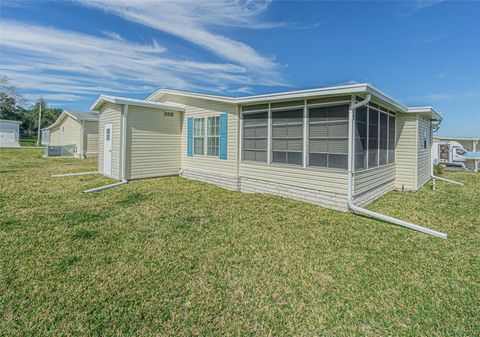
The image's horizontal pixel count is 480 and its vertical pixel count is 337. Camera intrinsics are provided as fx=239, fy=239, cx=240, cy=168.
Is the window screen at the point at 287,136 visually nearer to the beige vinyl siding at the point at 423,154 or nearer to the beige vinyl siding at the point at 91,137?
the beige vinyl siding at the point at 423,154

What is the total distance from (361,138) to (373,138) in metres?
0.92

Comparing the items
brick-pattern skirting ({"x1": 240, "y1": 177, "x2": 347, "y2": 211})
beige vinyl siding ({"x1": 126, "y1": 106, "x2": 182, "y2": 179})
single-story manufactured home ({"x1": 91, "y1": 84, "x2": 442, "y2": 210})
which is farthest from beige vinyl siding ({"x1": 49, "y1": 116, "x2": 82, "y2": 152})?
brick-pattern skirting ({"x1": 240, "y1": 177, "x2": 347, "y2": 211})

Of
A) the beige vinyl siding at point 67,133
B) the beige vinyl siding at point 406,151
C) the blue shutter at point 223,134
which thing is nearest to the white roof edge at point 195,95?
the blue shutter at point 223,134

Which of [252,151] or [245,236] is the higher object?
[252,151]

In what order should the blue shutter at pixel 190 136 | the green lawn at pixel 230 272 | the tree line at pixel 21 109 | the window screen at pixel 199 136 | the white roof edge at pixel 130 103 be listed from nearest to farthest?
the green lawn at pixel 230 272
the white roof edge at pixel 130 103
the window screen at pixel 199 136
the blue shutter at pixel 190 136
the tree line at pixel 21 109

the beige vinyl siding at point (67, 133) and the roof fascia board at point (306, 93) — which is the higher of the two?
the beige vinyl siding at point (67, 133)

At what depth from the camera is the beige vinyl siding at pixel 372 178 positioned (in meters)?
5.92

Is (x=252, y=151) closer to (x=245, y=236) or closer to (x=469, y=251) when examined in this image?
(x=245, y=236)

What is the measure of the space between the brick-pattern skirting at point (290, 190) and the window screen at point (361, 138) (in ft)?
2.82

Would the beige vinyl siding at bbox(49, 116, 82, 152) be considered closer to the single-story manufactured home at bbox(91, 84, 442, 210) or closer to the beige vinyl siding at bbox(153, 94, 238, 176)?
the single-story manufactured home at bbox(91, 84, 442, 210)

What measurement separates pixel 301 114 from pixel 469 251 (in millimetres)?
4345

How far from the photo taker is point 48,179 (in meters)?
8.94

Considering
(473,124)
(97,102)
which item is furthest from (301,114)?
(473,124)

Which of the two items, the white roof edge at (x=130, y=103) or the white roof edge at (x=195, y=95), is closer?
the white roof edge at (x=195, y=95)
